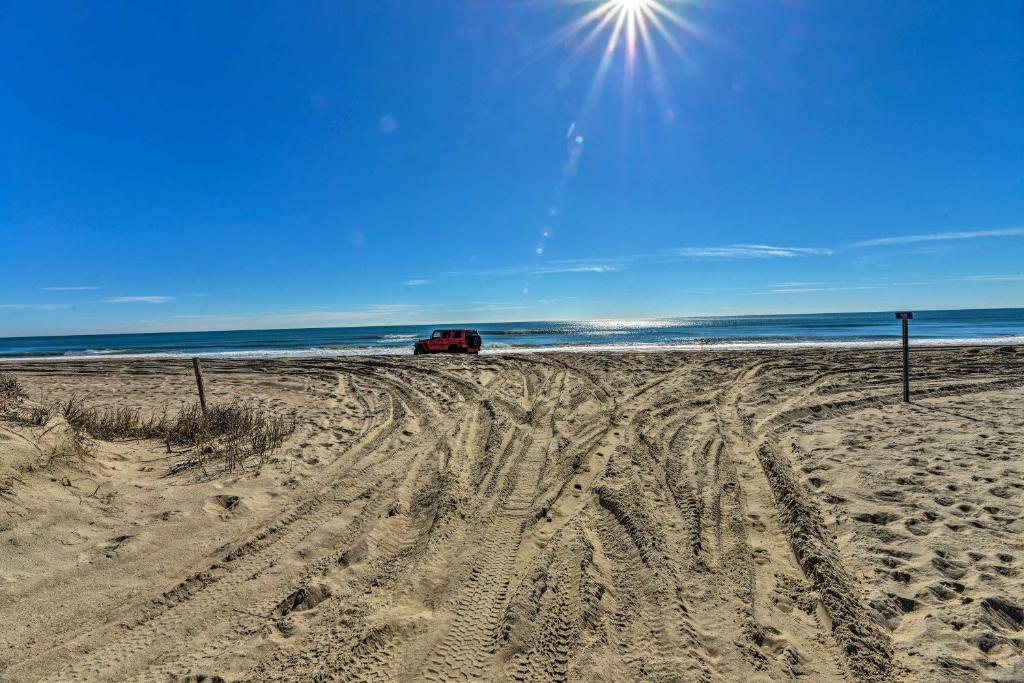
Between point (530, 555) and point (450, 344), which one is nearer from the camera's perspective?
point (530, 555)

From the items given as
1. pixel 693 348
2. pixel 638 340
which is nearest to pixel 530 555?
pixel 693 348

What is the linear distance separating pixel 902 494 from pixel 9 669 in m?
7.73

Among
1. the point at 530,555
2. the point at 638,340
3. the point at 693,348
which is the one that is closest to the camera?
the point at 530,555

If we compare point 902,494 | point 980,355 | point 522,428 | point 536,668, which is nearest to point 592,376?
point 522,428

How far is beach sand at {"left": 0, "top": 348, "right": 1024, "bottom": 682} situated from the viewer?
8.97 ft

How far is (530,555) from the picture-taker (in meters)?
3.92

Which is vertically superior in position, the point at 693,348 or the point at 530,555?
the point at 693,348

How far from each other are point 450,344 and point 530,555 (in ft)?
70.4

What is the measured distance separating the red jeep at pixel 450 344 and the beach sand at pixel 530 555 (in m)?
17.2

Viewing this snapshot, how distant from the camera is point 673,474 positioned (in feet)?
18.6

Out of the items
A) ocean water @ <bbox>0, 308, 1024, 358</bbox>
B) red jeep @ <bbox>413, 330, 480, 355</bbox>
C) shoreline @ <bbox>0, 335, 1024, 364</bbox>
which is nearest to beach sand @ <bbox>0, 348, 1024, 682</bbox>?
shoreline @ <bbox>0, 335, 1024, 364</bbox>

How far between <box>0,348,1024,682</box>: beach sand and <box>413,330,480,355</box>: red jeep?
17243mm

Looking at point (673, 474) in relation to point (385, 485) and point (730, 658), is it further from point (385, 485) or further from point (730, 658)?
point (385, 485)

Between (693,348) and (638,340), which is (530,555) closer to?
(693,348)
